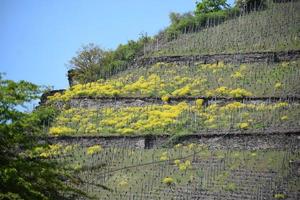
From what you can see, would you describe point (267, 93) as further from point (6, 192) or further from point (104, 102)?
point (6, 192)

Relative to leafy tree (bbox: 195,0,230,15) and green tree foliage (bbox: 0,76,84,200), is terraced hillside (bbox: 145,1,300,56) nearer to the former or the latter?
leafy tree (bbox: 195,0,230,15)

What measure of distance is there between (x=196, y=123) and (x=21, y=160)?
2131cm

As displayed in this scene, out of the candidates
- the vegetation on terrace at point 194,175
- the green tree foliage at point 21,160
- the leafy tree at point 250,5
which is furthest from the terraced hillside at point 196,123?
the green tree foliage at point 21,160

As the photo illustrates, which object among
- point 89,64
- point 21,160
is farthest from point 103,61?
point 21,160

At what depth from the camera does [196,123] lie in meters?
32.4

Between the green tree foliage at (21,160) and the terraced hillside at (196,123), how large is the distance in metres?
10.1

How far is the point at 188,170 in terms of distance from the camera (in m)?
27.5

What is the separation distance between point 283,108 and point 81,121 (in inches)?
373

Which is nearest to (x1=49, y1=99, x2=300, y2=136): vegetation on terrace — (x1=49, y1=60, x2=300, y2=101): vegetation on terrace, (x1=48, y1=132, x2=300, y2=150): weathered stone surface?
(x1=48, y1=132, x2=300, y2=150): weathered stone surface

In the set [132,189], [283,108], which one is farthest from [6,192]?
[283,108]

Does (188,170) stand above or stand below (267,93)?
below

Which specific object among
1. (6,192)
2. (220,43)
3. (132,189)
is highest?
(220,43)

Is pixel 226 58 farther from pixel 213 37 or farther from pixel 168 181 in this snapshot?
pixel 168 181

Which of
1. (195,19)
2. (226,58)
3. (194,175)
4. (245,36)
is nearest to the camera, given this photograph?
(194,175)
